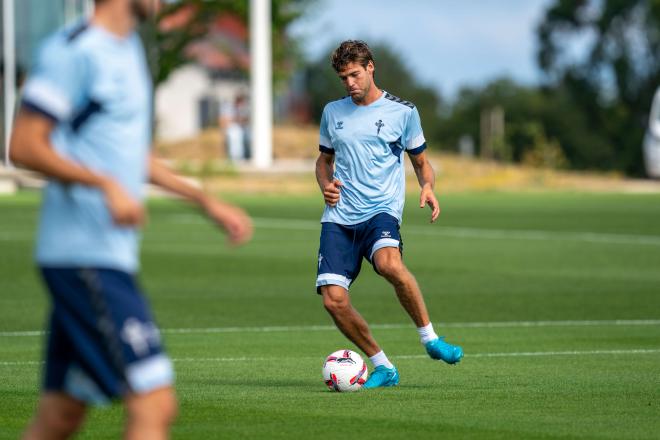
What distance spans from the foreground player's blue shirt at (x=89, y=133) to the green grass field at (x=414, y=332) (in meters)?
2.81

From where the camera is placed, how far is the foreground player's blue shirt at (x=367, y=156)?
11.3m

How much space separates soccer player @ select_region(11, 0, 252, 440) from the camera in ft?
19.7

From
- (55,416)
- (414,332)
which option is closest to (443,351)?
(414,332)

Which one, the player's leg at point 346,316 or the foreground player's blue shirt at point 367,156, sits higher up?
the foreground player's blue shirt at point 367,156

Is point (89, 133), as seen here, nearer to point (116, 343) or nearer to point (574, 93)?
point (116, 343)

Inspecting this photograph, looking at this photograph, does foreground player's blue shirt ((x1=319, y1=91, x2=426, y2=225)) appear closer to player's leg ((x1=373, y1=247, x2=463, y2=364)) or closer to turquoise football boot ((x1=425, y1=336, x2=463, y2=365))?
player's leg ((x1=373, y1=247, x2=463, y2=364))

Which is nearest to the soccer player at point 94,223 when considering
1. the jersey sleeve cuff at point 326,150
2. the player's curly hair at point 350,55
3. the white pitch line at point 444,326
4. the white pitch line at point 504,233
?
the player's curly hair at point 350,55

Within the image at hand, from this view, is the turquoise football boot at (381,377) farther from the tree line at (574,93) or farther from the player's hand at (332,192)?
the tree line at (574,93)

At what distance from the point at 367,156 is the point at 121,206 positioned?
219 inches

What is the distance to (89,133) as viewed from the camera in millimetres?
6168

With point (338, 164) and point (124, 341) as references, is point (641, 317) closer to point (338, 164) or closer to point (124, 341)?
point (338, 164)

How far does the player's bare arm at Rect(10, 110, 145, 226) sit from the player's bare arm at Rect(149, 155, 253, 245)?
37 cm

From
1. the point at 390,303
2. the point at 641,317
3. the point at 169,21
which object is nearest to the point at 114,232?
the point at 641,317

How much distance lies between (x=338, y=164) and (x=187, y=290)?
8653 millimetres
